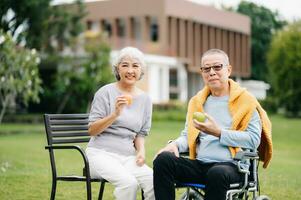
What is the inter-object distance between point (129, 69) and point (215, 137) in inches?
34.9

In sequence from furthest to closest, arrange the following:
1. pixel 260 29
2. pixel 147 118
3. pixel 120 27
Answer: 1. pixel 260 29
2. pixel 120 27
3. pixel 147 118

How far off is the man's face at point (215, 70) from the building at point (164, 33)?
35.7 meters

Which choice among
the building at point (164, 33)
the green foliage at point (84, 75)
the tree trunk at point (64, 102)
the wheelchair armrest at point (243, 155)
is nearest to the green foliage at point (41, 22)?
the green foliage at point (84, 75)

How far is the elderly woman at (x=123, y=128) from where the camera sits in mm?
5648

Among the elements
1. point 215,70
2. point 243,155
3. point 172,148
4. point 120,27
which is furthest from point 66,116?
point 120,27

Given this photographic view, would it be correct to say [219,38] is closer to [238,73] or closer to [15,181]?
[238,73]

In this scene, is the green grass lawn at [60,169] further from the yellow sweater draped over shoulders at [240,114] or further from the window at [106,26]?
the window at [106,26]

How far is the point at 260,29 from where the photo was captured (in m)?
68.9

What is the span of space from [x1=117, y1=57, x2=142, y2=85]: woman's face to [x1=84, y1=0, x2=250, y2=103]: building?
35.5 meters

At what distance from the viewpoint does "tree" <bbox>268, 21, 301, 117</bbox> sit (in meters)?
46.2

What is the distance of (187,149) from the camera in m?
5.82

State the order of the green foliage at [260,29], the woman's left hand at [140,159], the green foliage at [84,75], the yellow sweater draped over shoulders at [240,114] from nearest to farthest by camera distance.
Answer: the yellow sweater draped over shoulders at [240,114], the woman's left hand at [140,159], the green foliage at [84,75], the green foliage at [260,29]

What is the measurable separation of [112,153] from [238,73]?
55945 millimetres

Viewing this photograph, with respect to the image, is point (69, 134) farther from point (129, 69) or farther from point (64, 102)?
point (64, 102)
